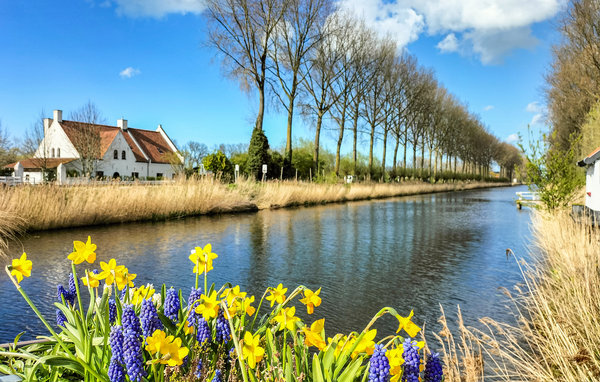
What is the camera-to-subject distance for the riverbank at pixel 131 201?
10.8 m

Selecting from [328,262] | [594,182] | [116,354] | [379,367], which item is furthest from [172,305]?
[594,182]

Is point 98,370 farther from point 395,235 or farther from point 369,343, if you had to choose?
point 395,235

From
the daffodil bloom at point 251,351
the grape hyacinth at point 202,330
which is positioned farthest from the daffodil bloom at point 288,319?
the grape hyacinth at point 202,330

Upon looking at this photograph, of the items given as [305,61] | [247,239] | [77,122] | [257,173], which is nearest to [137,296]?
[247,239]

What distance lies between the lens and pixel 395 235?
1200cm

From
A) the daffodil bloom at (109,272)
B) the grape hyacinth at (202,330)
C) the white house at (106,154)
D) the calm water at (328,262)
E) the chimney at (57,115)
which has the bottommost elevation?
the calm water at (328,262)

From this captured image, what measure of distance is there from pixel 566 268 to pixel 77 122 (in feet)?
140

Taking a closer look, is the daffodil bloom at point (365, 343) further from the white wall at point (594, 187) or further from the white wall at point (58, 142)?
the white wall at point (58, 142)

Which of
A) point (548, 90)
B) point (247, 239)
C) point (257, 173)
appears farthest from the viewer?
point (548, 90)

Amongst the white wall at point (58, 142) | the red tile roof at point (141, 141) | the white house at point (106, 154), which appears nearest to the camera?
the white house at point (106, 154)

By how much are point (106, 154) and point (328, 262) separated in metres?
44.5

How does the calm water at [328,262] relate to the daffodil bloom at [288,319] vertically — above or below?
below

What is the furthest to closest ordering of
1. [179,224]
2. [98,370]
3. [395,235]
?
[179,224]
[395,235]
[98,370]

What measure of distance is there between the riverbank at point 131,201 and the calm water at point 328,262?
2.06 ft
